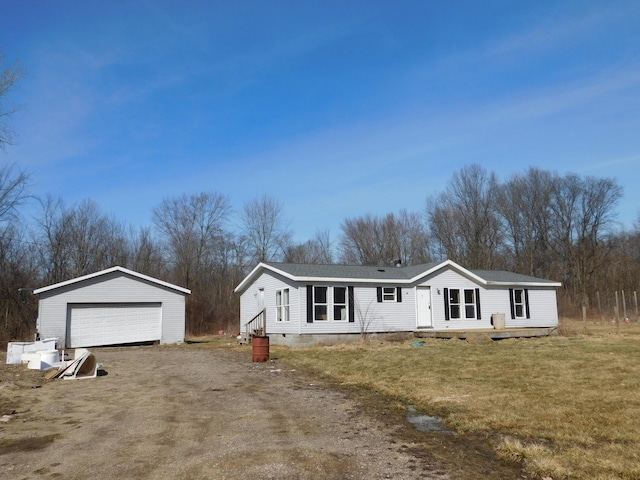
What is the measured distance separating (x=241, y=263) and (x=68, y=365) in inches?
1265

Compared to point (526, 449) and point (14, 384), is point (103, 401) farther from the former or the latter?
point (526, 449)

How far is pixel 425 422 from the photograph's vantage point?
7125mm

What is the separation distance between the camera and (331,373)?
40.7ft

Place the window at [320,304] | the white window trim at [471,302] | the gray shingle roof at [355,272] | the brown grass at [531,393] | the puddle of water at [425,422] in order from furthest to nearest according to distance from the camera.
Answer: the white window trim at [471,302] → the gray shingle roof at [355,272] → the window at [320,304] → the puddle of water at [425,422] → the brown grass at [531,393]

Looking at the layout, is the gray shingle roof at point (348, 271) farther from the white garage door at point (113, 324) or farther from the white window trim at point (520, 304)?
the white garage door at point (113, 324)

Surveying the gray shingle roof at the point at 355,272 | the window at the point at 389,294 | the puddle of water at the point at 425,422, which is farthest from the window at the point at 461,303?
the puddle of water at the point at 425,422

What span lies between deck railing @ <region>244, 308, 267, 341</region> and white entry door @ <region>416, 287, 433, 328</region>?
6969mm

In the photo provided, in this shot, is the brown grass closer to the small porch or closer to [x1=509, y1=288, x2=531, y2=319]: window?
the small porch

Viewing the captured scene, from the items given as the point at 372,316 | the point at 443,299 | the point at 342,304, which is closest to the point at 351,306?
the point at 342,304

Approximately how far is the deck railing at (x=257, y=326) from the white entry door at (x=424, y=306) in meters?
6.97

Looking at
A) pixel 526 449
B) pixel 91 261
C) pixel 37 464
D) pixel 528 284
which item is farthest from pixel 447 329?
pixel 91 261

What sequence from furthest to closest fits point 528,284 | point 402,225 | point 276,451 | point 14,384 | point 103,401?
point 402,225, point 528,284, point 14,384, point 103,401, point 276,451

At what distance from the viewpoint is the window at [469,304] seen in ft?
77.9

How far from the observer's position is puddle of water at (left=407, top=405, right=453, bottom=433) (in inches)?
263
